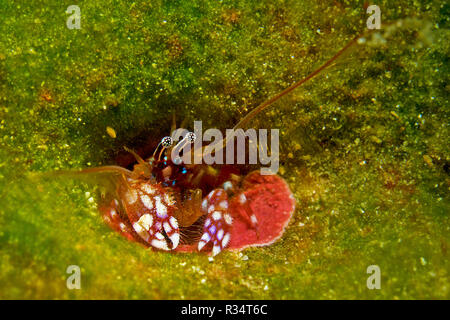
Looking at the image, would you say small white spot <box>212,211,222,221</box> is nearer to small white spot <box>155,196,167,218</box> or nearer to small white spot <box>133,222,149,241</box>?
small white spot <box>155,196,167,218</box>

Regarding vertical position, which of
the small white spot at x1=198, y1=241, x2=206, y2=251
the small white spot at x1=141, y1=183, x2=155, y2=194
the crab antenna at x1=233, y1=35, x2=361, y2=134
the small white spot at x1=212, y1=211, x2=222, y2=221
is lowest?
the small white spot at x1=198, y1=241, x2=206, y2=251

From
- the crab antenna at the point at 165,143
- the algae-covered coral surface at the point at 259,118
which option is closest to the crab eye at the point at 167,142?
the crab antenna at the point at 165,143

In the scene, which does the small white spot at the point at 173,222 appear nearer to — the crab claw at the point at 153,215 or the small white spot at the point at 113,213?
the crab claw at the point at 153,215

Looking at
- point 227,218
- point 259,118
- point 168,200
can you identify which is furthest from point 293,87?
point 168,200

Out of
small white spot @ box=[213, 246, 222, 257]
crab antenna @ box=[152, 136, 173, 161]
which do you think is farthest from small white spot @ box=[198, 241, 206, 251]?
crab antenna @ box=[152, 136, 173, 161]

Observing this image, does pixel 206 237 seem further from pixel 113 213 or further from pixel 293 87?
pixel 293 87

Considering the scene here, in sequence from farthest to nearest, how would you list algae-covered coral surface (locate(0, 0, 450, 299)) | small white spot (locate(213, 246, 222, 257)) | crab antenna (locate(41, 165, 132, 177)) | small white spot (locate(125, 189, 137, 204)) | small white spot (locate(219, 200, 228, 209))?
small white spot (locate(219, 200, 228, 209)) < small white spot (locate(213, 246, 222, 257)) < small white spot (locate(125, 189, 137, 204)) < algae-covered coral surface (locate(0, 0, 450, 299)) < crab antenna (locate(41, 165, 132, 177))

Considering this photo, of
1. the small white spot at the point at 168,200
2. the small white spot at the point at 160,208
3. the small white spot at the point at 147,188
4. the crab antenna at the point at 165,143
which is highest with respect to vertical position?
the crab antenna at the point at 165,143
